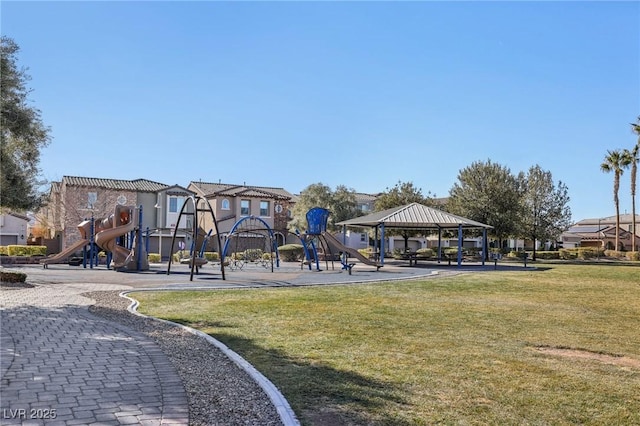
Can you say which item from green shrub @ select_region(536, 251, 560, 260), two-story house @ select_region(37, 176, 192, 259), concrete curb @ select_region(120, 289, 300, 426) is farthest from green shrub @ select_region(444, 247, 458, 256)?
concrete curb @ select_region(120, 289, 300, 426)

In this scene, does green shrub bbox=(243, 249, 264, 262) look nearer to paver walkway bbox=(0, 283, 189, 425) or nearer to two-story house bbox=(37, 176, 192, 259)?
two-story house bbox=(37, 176, 192, 259)

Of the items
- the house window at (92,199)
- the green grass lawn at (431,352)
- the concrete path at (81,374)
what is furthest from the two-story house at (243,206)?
the concrete path at (81,374)

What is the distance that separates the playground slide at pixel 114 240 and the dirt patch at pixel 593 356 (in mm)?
23346

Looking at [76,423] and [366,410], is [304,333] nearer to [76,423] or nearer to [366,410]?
[366,410]

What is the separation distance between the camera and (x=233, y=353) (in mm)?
7434

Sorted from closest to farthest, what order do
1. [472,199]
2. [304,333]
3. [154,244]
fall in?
1. [304,333]
2. [472,199]
3. [154,244]

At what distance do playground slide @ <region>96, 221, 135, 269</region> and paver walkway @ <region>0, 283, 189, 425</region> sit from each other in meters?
17.9

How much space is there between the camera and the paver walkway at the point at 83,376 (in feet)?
16.0

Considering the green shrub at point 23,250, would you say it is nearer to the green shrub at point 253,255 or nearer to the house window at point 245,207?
the green shrub at point 253,255

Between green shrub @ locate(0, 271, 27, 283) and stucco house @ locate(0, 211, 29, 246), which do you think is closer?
green shrub @ locate(0, 271, 27, 283)

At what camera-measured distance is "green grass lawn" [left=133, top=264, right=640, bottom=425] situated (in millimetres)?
5418

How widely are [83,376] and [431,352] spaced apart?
493 cm

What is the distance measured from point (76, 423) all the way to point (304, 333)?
510cm

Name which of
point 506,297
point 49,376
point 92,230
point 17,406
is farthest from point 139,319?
point 92,230
